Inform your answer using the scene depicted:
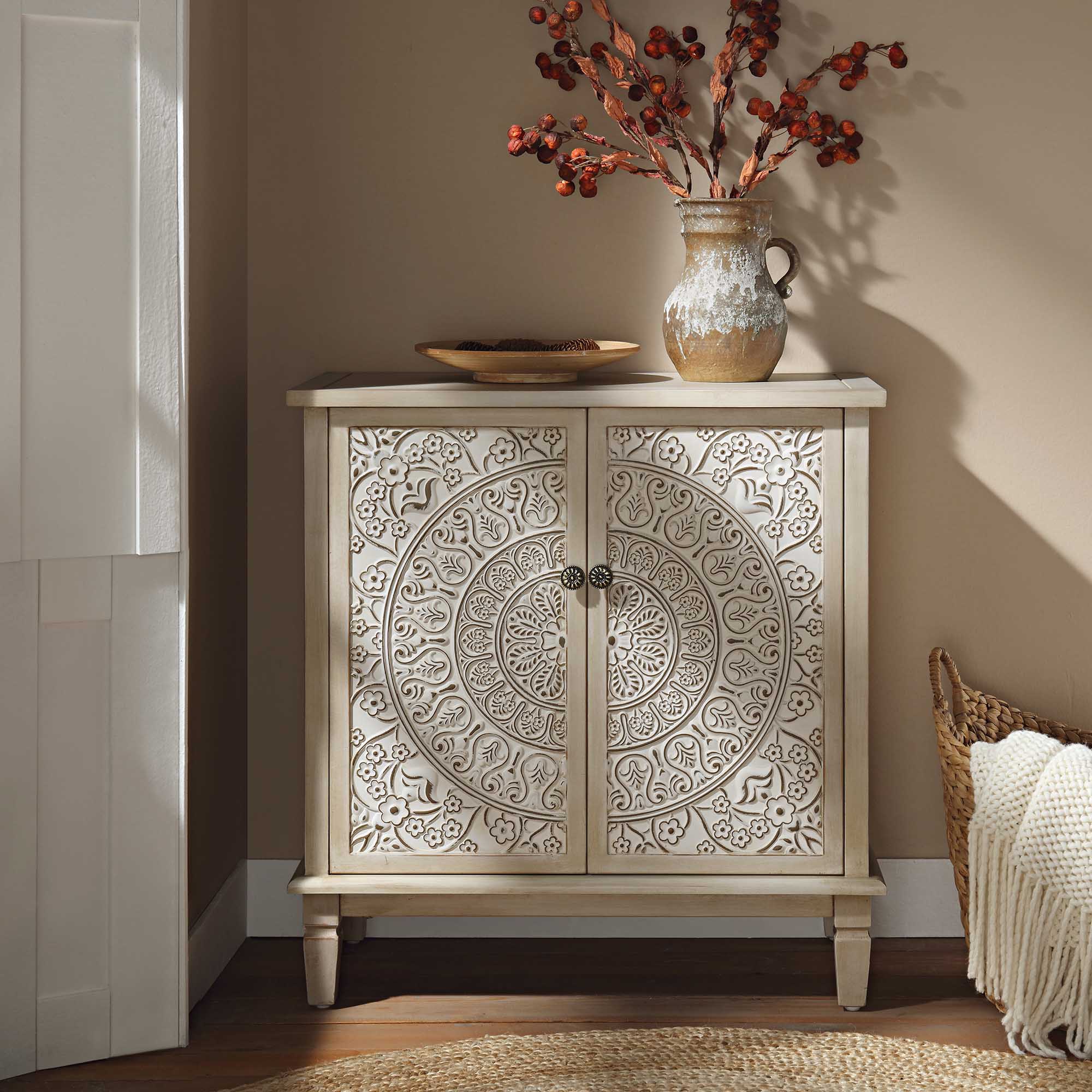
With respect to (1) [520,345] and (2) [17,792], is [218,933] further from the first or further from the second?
(1) [520,345]

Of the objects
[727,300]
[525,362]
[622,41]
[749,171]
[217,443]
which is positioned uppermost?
[622,41]

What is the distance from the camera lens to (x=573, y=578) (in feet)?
6.53

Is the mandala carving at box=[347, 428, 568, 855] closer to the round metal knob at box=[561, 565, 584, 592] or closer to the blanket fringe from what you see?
the round metal knob at box=[561, 565, 584, 592]

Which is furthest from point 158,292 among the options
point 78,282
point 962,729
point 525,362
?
point 962,729

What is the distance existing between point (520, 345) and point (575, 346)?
0.10 metres

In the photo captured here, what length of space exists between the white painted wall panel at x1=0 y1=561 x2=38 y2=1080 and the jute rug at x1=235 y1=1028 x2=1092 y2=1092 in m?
0.40

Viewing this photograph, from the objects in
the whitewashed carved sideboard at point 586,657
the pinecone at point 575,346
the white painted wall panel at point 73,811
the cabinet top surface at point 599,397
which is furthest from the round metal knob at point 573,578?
the white painted wall panel at point 73,811

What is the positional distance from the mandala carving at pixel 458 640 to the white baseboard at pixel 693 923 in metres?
0.45

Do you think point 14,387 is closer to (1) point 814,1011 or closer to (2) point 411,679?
(2) point 411,679

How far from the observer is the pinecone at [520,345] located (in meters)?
2.15

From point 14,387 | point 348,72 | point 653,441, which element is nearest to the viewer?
point 14,387

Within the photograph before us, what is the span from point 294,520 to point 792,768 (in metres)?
1.09

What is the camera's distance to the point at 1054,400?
2367 millimetres

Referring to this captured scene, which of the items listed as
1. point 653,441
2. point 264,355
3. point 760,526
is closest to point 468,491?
point 653,441
